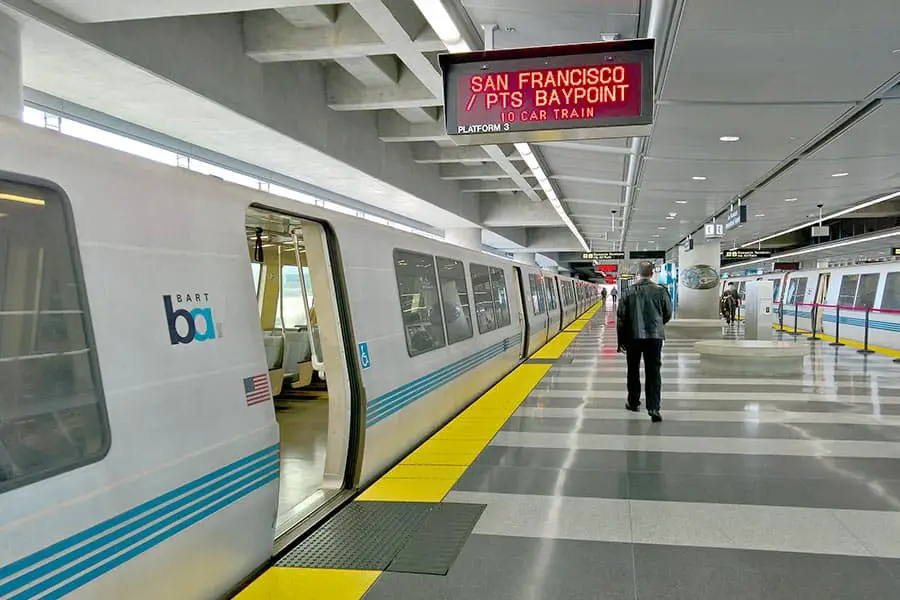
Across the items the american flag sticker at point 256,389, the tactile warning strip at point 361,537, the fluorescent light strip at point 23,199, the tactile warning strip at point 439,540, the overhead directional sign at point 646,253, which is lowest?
the tactile warning strip at point 439,540

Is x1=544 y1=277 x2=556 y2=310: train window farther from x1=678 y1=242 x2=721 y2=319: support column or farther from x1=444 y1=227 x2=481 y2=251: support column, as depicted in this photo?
x1=678 y1=242 x2=721 y2=319: support column

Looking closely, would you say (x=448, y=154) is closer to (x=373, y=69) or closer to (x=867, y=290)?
(x=373, y=69)

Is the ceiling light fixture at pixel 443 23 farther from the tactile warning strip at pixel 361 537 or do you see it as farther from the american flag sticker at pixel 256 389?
the tactile warning strip at pixel 361 537

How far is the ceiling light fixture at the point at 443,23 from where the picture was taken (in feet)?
16.3

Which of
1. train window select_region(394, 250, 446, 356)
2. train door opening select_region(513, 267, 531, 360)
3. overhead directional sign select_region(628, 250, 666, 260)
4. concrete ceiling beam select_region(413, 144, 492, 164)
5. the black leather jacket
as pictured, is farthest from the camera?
overhead directional sign select_region(628, 250, 666, 260)

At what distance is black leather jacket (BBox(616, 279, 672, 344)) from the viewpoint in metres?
6.71

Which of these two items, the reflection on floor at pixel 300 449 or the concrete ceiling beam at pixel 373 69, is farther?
the concrete ceiling beam at pixel 373 69

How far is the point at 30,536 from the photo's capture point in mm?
2041

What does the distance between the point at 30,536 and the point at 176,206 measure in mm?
1460

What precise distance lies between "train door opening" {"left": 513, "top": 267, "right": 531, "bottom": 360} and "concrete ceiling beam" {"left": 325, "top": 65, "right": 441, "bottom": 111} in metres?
4.82

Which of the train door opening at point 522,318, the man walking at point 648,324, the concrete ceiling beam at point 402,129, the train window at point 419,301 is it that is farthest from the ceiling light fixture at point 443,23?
the train door opening at point 522,318

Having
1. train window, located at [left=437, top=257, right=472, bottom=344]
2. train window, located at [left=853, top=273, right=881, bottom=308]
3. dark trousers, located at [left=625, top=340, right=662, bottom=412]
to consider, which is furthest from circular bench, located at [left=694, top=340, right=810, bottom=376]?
train window, located at [left=853, top=273, right=881, bottom=308]

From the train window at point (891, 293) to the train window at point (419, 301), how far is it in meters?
11.7

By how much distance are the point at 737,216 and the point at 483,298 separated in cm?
645
